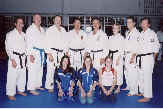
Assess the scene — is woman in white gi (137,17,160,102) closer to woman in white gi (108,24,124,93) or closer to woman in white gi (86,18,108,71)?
woman in white gi (108,24,124,93)

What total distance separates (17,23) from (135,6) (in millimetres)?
7113

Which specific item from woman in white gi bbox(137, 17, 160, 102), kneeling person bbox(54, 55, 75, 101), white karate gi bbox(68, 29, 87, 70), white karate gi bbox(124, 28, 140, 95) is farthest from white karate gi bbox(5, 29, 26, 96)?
woman in white gi bbox(137, 17, 160, 102)

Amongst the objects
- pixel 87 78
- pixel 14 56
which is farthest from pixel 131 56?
pixel 14 56

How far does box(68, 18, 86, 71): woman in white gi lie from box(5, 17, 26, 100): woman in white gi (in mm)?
971

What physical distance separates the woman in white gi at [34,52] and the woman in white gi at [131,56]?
64.0 inches

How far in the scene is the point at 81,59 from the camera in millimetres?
4426

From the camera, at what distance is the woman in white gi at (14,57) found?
143 inches

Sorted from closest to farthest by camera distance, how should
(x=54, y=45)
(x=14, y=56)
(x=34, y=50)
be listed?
(x=14, y=56)
(x=34, y=50)
(x=54, y=45)

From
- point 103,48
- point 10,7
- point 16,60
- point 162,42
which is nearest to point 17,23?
point 16,60

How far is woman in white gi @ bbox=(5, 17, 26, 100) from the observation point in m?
3.64

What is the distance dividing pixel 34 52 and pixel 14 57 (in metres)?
0.46

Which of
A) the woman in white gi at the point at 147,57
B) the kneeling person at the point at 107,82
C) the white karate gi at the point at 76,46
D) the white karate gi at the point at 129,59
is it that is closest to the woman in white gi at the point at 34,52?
the white karate gi at the point at 76,46

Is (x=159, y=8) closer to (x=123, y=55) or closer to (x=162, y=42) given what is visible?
(x=162, y=42)

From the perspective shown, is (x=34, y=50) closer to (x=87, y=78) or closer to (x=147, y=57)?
(x=87, y=78)
